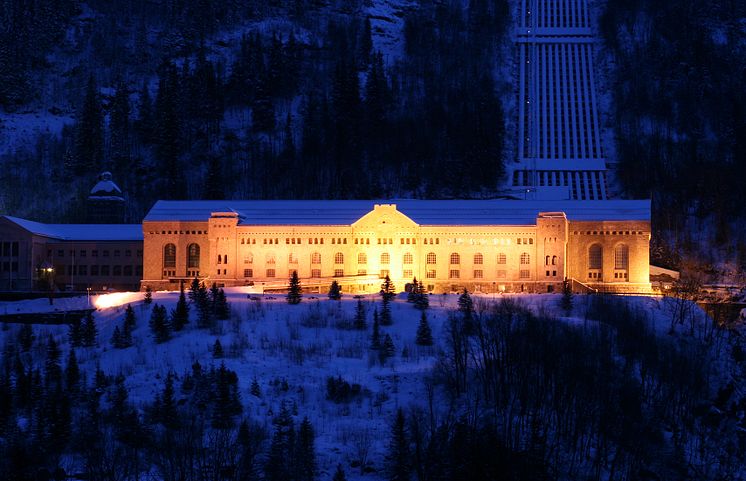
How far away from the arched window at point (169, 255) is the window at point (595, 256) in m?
39.8

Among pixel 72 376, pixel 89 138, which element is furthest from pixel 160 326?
pixel 89 138

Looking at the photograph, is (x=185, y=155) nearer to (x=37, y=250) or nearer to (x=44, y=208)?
(x=44, y=208)

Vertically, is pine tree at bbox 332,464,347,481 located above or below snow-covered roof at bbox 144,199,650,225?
below

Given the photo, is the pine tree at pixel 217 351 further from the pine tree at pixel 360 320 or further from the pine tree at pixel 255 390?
the pine tree at pixel 360 320

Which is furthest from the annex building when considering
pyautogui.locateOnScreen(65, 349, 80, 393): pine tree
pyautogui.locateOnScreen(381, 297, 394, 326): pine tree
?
pyautogui.locateOnScreen(65, 349, 80, 393): pine tree

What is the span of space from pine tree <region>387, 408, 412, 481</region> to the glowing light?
34.9m

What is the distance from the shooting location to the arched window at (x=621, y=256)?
97.8 metres

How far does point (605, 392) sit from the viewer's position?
193 feet

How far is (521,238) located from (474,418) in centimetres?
4204

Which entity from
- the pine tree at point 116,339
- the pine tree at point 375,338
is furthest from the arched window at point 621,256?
the pine tree at point 116,339

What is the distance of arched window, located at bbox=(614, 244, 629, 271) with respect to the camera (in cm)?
9781

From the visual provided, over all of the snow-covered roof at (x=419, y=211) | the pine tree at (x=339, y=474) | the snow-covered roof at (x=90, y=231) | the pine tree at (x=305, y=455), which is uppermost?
the snow-covered roof at (x=419, y=211)

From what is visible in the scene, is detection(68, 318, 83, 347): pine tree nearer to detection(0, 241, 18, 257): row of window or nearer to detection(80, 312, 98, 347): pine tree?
detection(80, 312, 98, 347): pine tree

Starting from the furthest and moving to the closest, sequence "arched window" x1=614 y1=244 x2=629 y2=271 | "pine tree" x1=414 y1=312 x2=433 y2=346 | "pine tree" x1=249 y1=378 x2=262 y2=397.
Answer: "arched window" x1=614 y1=244 x2=629 y2=271, "pine tree" x1=414 y1=312 x2=433 y2=346, "pine tree" x1=249 y1=378 x2=262 y2=397
